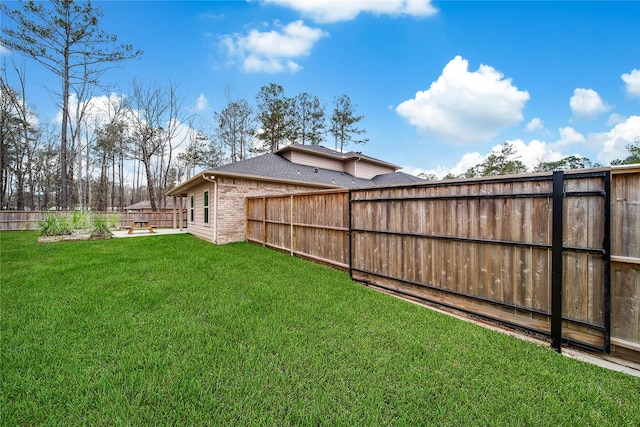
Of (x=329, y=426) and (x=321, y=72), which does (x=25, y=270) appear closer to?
(x=329, y=426)

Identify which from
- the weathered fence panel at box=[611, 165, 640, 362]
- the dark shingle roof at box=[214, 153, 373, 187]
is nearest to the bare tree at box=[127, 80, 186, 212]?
the dark shingle roof at box=[214, 153, 373, 187]

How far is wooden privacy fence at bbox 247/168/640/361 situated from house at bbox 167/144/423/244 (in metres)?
6.27

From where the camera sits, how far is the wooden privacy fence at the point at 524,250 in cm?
245

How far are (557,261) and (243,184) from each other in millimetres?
9315

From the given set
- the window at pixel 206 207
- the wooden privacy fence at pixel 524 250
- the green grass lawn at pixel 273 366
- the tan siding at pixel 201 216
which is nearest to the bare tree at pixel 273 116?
the tan siding at pixel 201 216

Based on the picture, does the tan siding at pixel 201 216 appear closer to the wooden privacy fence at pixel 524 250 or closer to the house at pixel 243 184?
the house at pixel 243 184

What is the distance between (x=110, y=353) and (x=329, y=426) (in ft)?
7.41

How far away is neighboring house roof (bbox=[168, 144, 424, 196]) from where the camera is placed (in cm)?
1009

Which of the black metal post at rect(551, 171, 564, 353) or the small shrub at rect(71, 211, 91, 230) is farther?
the small shrub at rect(71, 211, 91, 230)

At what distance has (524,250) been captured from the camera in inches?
117

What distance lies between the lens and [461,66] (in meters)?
10.5

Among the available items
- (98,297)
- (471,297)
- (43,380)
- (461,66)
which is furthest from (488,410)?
(461,66)

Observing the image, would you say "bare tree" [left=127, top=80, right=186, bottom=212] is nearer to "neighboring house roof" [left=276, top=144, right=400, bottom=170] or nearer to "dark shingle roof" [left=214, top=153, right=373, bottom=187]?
"neighboring house roof" [left=276, top=144, right=400, bottom=170]

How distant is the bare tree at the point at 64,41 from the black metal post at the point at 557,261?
22.0 metres
